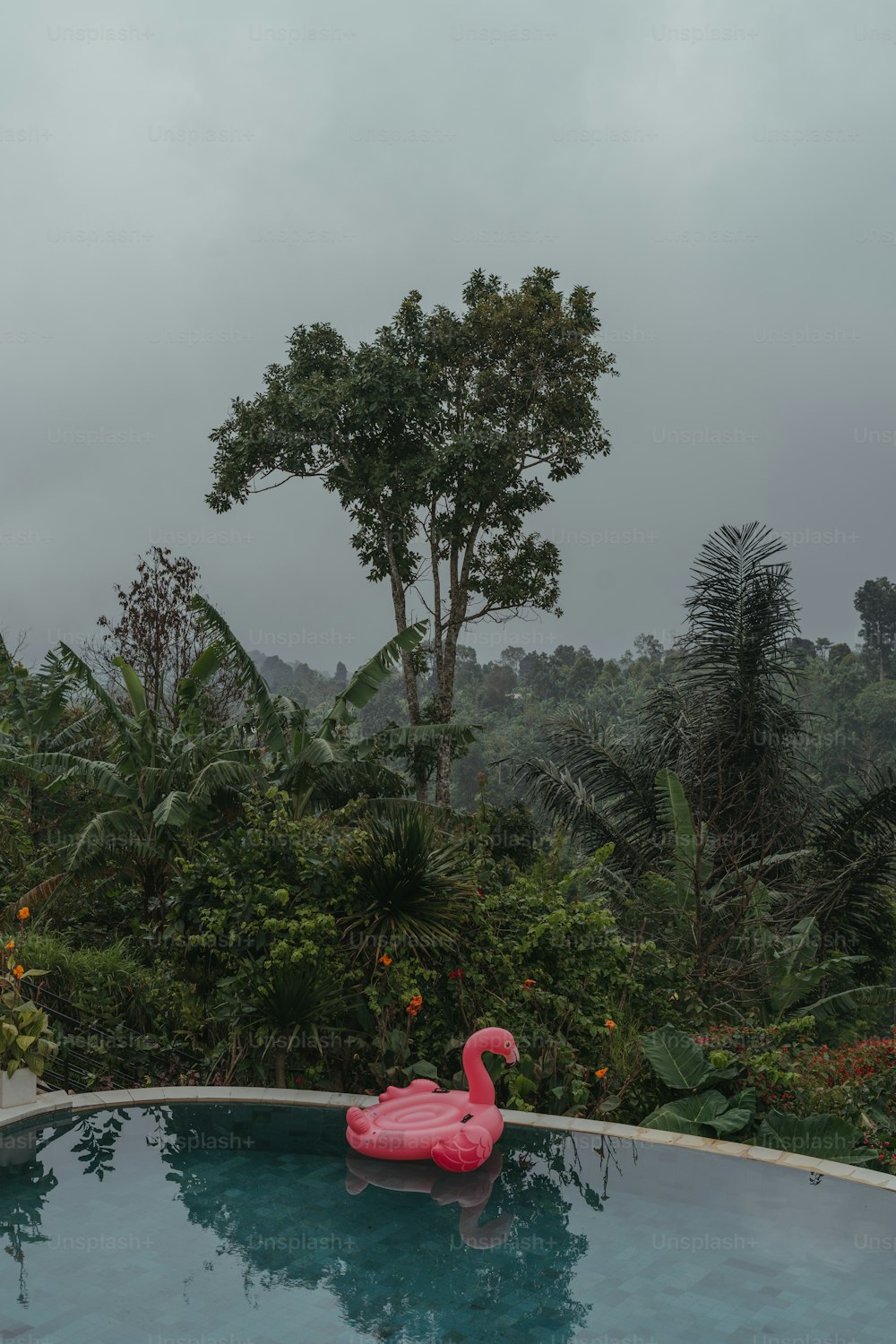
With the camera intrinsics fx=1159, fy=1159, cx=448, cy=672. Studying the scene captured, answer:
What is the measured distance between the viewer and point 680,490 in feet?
214

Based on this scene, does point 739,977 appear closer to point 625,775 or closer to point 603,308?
point 625,775

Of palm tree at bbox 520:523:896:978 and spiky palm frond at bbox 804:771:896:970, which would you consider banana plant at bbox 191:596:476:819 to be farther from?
spiky palm frond at bbox 804:771:896:970

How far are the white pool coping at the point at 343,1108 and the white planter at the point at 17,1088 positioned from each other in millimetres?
48

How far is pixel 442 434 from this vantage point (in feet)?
67.7

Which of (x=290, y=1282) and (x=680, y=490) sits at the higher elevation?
(x=680, y=490)

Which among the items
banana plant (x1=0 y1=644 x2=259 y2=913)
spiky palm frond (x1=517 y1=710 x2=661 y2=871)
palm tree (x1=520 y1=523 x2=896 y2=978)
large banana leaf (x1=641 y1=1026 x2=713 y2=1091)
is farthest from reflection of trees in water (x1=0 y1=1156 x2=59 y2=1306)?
spiky palm frond (x1=517 y1=710 x2=661 y2=871)

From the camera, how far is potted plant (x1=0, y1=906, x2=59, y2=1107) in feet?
25.0

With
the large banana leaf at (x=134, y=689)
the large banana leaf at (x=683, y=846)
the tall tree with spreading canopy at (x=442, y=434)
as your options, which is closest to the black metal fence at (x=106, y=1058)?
the large banana leaf at (x=134, y=689)

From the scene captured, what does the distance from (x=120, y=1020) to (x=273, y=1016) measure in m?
1.54

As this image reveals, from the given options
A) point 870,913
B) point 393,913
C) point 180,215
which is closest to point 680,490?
point 180,215

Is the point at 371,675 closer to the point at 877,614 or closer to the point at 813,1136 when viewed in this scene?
the point at 813,1136

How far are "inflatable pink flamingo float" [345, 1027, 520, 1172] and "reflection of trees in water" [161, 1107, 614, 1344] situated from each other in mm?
140

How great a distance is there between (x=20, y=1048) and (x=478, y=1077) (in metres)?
3.05

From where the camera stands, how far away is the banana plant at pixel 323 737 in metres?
10.8
